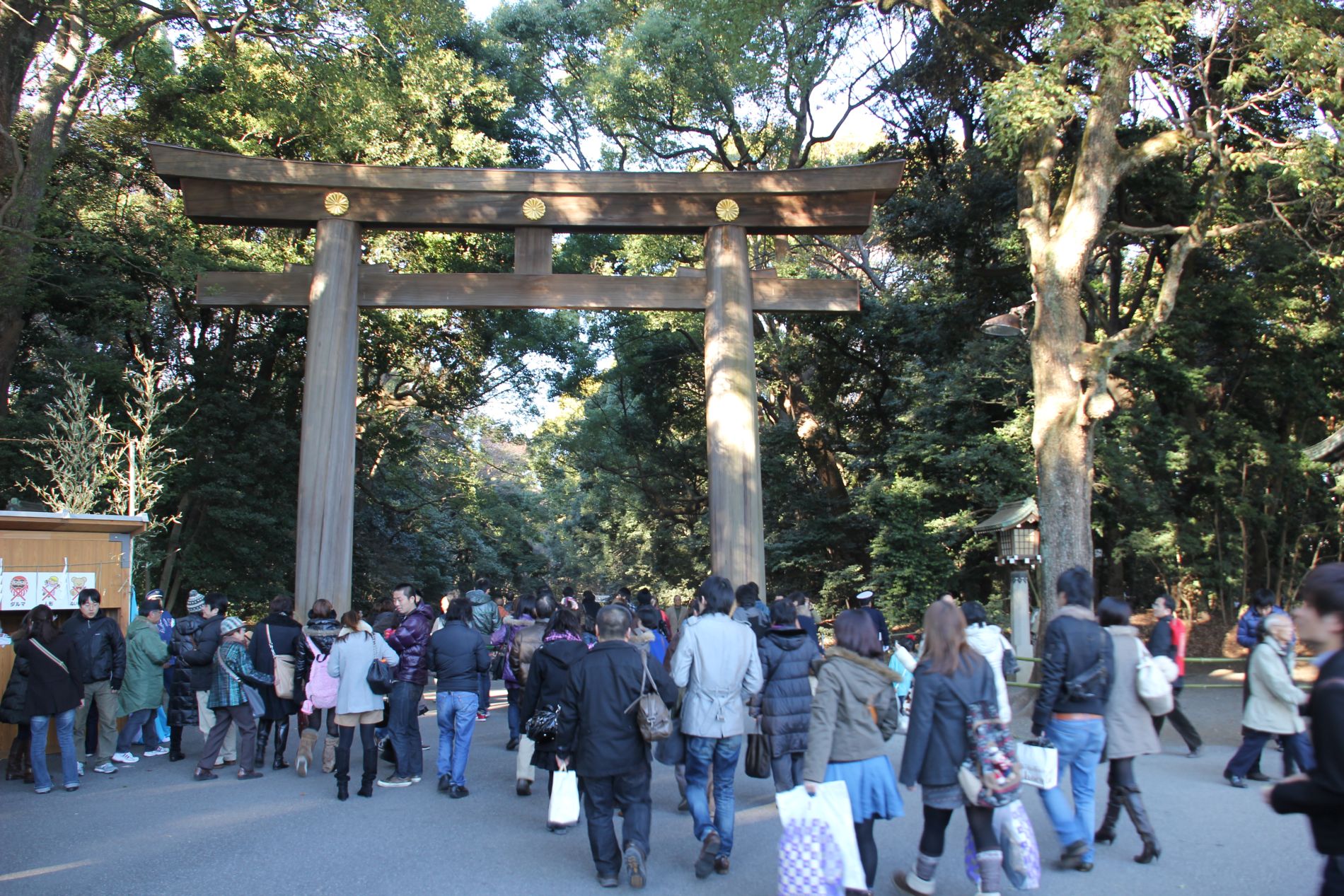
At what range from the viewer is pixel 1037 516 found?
500 inches

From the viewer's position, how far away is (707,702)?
18.4 feet

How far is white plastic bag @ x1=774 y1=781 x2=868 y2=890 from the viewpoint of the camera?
14.9 feet

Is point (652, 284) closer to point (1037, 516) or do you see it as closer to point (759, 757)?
point (1037, 516)

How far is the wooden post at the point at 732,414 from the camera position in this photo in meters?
11.1

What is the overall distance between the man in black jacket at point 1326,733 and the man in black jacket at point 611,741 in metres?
3.08

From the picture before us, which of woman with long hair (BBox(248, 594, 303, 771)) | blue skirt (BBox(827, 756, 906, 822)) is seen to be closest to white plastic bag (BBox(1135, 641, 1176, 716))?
blue skirt (BBox(827, 756, 906, 822))

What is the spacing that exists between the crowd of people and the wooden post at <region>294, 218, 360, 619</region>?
Result: 1536 mm

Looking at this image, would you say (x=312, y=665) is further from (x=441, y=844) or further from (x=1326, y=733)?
(x=1326, y=733)

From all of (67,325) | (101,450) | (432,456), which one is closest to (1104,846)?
(101,450)

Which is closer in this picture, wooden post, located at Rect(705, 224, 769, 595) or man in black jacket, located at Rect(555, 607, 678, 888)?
man in black jacket, located at Rect(555, 607, 678, 888)

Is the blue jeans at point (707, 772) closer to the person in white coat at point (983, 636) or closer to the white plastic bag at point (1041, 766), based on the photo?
the white plastic bag at point (1041, 766)

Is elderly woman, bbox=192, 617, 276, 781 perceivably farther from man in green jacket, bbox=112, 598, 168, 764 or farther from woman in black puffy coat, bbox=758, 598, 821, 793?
woman in black puffy coat, bbox=758, 598, 821, 793

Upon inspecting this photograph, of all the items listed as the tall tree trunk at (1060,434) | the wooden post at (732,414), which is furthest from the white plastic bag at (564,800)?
the tall tree trunk at (1060,434)

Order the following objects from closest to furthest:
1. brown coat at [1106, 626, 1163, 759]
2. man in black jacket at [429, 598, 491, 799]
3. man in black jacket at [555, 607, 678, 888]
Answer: man in black jacket at [555, 607, 678, 888] < brown coat at [1106, 626, 1163, 759] < man in black jacket at [429, 598, 491, 799]
